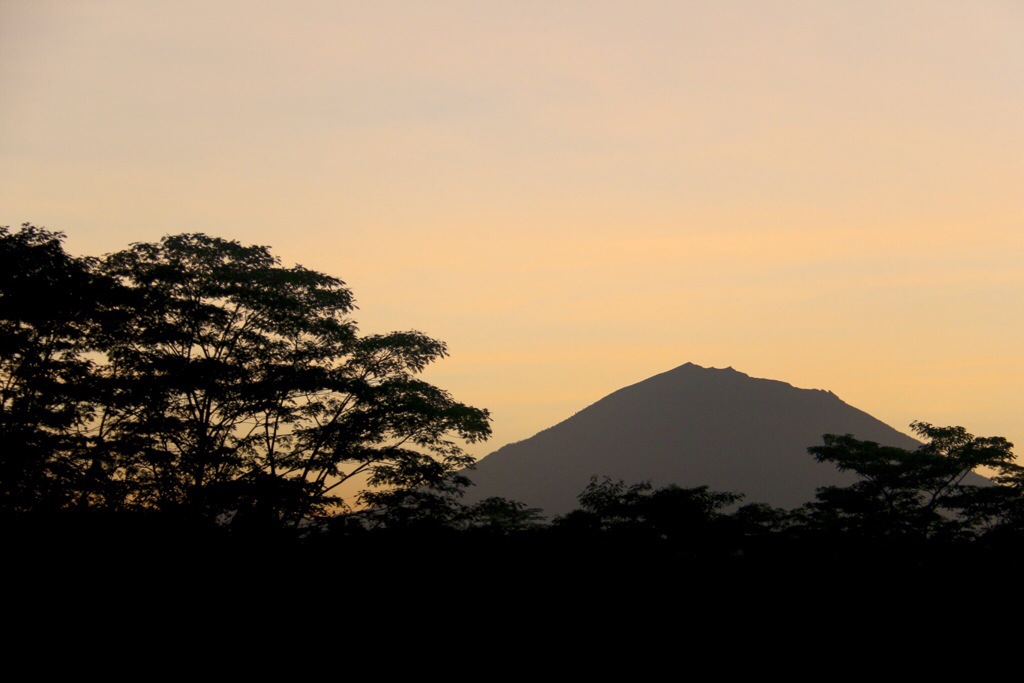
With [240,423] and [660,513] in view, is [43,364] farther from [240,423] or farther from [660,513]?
[660,513]

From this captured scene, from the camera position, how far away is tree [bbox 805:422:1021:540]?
121 ft

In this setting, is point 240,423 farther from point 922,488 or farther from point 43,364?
point 922,488

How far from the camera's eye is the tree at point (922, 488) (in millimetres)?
36750

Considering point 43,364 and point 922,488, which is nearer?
point 43,364

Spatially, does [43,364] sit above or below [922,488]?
above

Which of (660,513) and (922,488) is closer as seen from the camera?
(660,513)

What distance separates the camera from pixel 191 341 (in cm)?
2916

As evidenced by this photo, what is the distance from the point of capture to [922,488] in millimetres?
38156

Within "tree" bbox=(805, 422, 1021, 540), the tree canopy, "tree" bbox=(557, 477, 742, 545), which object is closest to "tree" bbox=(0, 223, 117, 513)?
the tree canopy

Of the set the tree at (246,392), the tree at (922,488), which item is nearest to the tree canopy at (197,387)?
the tree at (246,392)

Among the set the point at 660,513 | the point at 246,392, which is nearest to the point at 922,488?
the point at 660,513

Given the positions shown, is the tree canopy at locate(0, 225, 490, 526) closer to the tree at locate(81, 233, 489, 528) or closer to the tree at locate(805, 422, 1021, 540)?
the tree at locate(81, 233, 489, 528)

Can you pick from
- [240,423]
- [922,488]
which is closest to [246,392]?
[240,423]

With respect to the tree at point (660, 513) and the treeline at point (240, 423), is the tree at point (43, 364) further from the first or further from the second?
the tree at point (660, 513)
